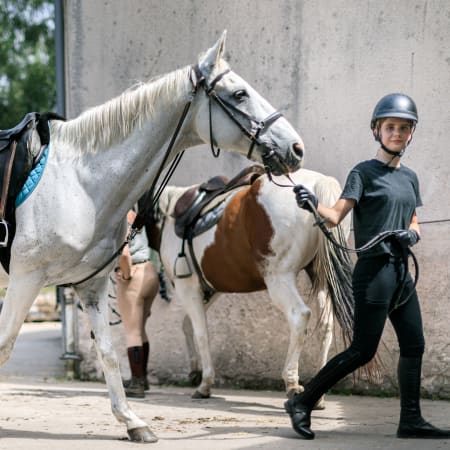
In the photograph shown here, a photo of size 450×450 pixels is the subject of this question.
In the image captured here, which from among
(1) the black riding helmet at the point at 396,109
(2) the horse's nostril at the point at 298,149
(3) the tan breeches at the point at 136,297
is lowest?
(3) the tan breeches at the point at 136,297

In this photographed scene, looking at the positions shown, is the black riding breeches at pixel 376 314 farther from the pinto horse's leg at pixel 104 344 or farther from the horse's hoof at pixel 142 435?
the pinto horse's leg at pixel 104 344

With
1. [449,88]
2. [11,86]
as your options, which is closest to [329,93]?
[449,88]

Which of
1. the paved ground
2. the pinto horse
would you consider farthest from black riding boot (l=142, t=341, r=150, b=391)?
the pinto horse

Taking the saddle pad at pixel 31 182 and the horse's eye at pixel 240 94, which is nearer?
the saddle pad at pixel 31 182

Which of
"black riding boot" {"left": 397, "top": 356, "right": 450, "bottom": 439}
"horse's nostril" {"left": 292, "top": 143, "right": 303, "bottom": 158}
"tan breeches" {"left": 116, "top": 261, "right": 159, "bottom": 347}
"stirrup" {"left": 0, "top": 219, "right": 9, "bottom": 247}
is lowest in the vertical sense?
"black riding boot" {"left": 397, "top": 356, "right": 450, "bottom": 439}

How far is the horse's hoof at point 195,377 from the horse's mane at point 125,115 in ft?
11.1

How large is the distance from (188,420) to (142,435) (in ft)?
3.27

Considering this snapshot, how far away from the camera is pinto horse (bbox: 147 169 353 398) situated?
22.4 ft

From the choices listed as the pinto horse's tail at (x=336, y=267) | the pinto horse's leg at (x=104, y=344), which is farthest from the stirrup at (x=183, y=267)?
the pinto horse's leg at (x=104, y=344)

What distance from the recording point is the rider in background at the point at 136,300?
25.5 ft

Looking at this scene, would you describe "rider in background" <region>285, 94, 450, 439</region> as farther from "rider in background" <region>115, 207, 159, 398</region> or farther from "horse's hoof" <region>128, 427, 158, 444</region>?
"rider in background" <region>115, 207, 159, 398</region>

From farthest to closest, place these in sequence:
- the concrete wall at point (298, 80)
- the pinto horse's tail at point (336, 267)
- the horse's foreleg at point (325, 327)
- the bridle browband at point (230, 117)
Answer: the concrete wall at point (298, 80) < the horse's foreleg at point (325, 327) < the pinto horse's tail at point (336, 267) < the bridle browband at point (230, 117)

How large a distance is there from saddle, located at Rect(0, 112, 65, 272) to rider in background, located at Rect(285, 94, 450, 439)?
1592 millimetres

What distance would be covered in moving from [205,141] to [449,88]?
2.75 m
